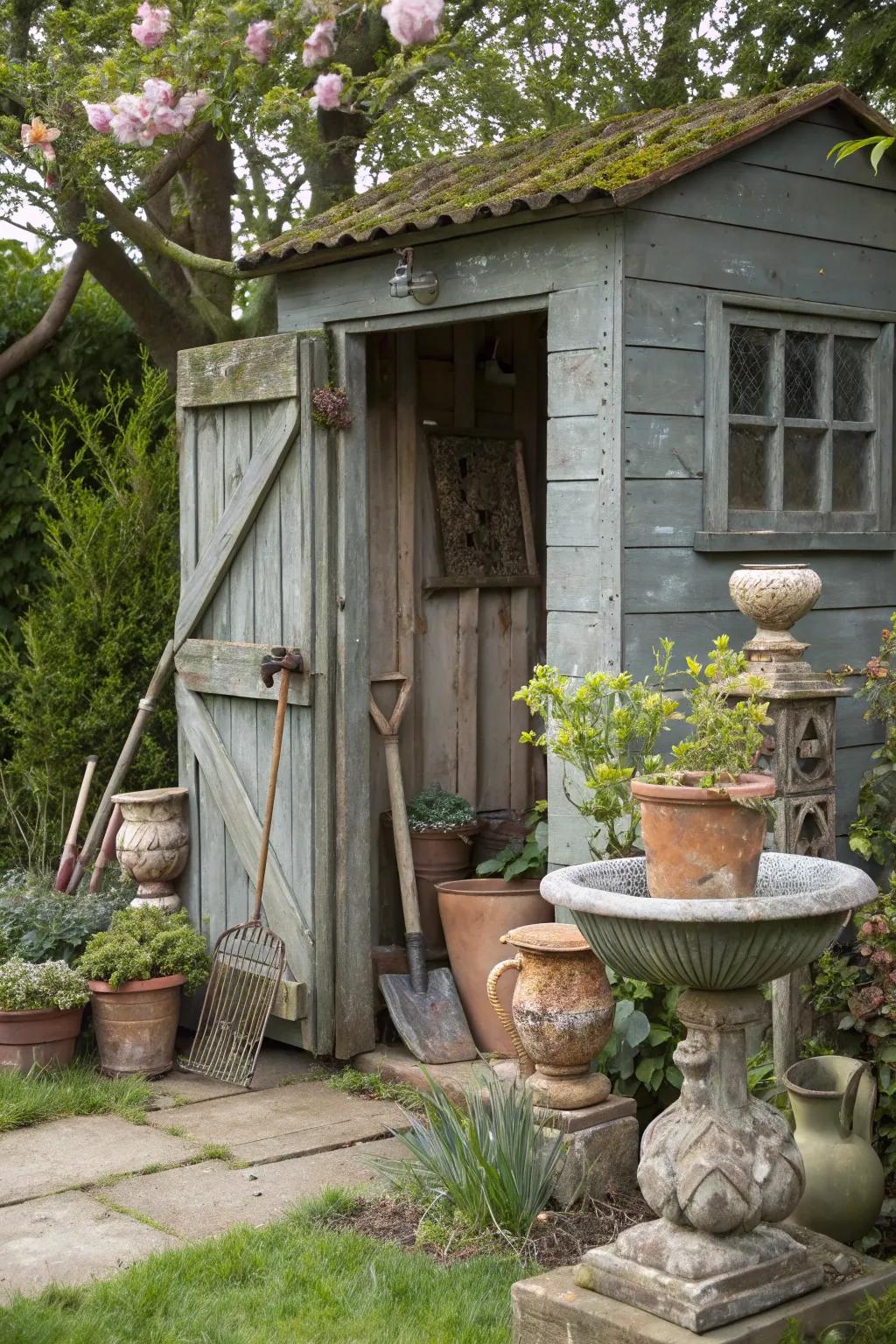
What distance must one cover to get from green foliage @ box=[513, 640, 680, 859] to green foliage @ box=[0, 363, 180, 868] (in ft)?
8.71

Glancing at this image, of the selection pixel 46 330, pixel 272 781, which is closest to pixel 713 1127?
pixel 272 781

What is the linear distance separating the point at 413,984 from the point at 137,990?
102cm

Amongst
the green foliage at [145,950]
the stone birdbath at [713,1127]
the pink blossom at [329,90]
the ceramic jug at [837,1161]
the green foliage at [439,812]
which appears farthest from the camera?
the pink blossom at [329,90]

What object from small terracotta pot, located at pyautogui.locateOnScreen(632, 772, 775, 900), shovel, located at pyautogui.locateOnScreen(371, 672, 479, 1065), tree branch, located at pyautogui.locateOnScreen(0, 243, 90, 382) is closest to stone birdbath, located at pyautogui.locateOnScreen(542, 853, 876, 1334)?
small terracotta pot, located at pyautogui.locateOnScreen(632, 772, 775, 900)

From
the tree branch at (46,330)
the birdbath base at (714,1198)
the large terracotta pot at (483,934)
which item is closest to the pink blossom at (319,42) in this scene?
the tree branch at (46,330)

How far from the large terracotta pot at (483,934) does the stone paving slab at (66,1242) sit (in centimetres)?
169

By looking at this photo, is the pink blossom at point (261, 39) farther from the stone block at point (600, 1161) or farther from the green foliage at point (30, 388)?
the stone block at point (600, 1161)

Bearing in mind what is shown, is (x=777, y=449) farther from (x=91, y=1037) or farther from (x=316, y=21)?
(x=91, y=1037)

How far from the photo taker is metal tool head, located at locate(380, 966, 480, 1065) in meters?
5.54

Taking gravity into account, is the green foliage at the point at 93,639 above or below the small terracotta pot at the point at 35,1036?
above

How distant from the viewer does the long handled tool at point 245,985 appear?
5586 mm

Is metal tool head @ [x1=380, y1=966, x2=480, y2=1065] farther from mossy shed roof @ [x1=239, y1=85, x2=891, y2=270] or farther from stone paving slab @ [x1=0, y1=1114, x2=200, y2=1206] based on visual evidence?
mossy shed roof @ [x1=239, y1=85, x2=891, y2=270]

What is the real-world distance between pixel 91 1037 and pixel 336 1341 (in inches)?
103

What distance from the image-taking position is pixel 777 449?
5031mm
